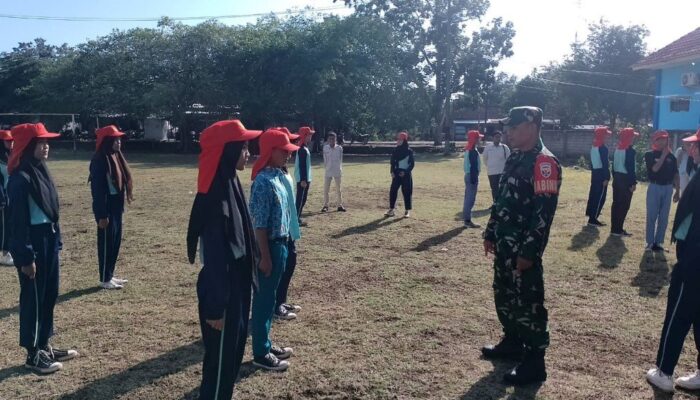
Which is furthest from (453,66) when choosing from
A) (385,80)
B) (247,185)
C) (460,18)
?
(247,185)

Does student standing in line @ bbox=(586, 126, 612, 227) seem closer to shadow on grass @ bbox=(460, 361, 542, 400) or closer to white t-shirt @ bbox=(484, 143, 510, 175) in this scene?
white t-shirt @ bbox=(484, 143, 510, 175)

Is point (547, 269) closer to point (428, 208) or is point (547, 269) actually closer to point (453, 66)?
point (428, 208)

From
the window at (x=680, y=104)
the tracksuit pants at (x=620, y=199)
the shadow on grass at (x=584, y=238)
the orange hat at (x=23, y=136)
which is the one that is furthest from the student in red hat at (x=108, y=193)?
the window at (x=680, y=104)

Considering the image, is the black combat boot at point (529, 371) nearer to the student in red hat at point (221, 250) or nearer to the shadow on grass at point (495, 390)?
the shadow on grass at point (495, 390)

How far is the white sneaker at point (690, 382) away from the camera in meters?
4.07

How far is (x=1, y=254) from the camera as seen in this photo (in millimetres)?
8422

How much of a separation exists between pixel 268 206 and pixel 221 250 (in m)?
1.14

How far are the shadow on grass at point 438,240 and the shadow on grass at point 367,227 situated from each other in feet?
4.23

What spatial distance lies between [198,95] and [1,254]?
83.1ft

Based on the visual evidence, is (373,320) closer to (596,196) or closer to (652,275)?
(652,275)

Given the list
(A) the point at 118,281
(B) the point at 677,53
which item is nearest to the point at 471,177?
(A) the point at 118,281

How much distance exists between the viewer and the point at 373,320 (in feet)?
18.5

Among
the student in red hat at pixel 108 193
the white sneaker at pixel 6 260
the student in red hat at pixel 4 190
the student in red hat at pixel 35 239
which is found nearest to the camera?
the student in red hat at pixel 35 239

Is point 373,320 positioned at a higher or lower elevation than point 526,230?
lower
